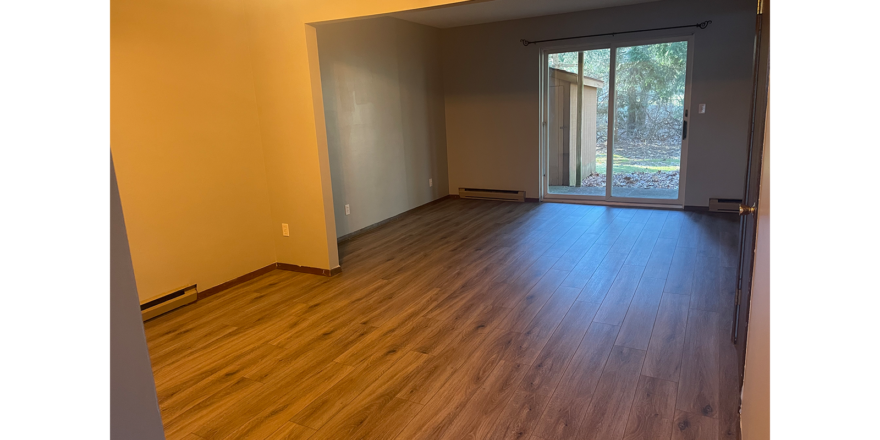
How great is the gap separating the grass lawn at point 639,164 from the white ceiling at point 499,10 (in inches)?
74.7

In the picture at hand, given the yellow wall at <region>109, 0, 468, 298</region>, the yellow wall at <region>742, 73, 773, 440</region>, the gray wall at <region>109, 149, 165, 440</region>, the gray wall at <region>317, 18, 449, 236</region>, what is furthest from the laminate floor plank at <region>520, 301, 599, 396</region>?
the gray wall at <region>317, 18, 449, 236</region>

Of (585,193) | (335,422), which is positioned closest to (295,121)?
(335,422)

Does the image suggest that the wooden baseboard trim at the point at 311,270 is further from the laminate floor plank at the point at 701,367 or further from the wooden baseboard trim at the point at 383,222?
the laminate floor plank at the point at 701,367

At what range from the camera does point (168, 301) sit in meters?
3.46

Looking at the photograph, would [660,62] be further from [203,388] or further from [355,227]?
[203,388]

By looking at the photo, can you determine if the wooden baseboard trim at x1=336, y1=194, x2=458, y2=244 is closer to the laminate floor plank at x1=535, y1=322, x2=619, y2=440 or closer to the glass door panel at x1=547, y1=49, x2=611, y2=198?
the glass door panel at x1=547, y1=49, x2=611, y2=198

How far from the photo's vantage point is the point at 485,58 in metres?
6.89

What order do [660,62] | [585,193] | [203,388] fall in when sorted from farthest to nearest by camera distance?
[585,193]
[660,62]
[203,388]

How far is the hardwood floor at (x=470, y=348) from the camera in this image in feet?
6.98

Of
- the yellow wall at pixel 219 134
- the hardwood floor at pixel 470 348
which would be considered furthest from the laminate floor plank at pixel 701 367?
the yellow wall at pixel 219 134

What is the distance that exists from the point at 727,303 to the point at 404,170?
4104 mm

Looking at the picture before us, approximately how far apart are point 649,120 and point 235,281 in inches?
201

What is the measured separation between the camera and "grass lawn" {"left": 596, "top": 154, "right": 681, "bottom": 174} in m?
6.16
